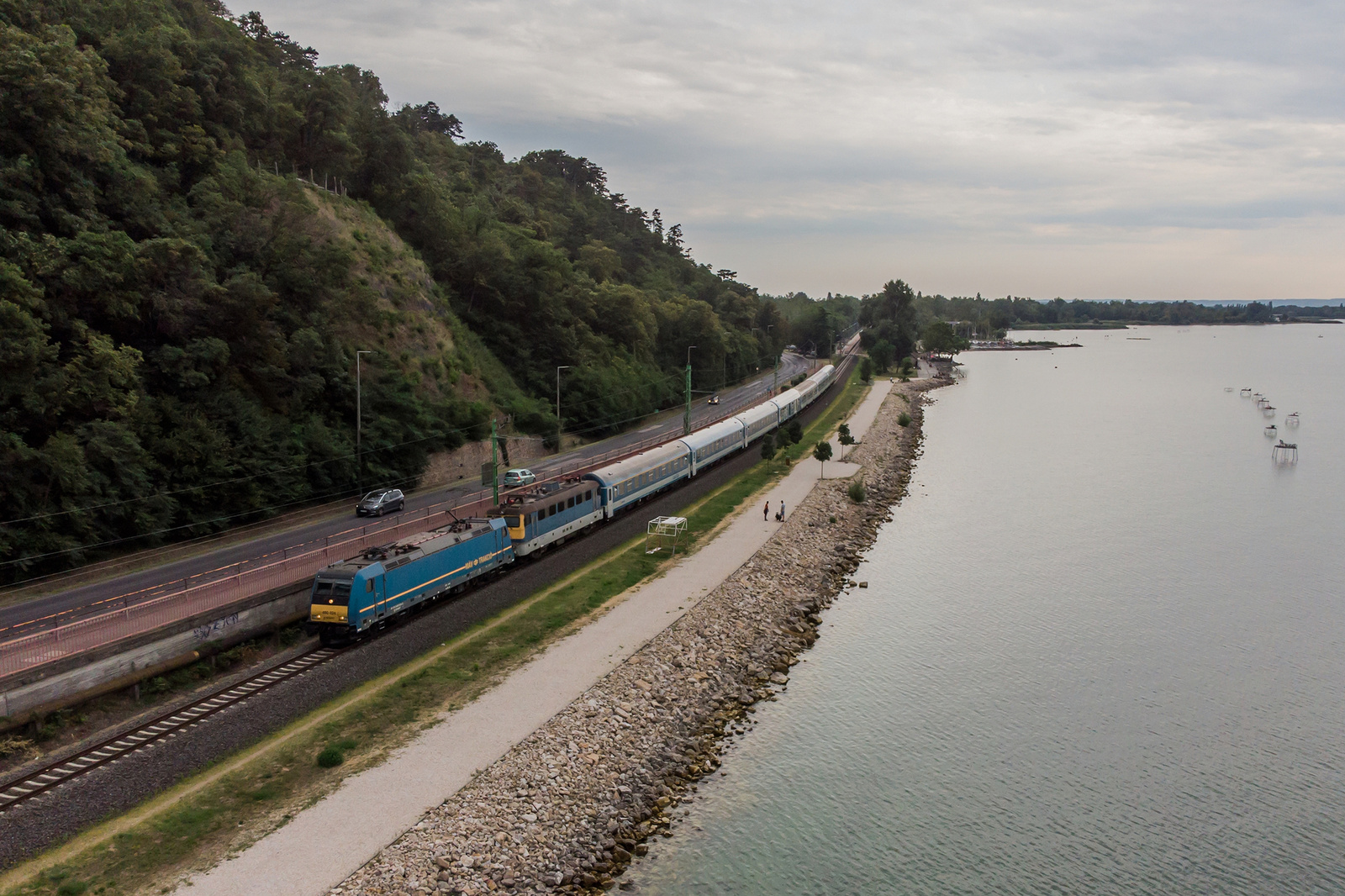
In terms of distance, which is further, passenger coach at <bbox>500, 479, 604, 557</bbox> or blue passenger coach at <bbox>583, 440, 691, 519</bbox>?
blue passenger coach at <bbox>583, 440, 691, 519</bbox>

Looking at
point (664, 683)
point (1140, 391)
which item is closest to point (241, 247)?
point (664, 683)

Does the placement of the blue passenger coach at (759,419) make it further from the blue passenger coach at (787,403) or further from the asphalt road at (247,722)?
the asphalt road at (247,722)

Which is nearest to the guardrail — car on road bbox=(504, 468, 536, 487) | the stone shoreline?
car on road bbox=(504, 468, 536, 487)

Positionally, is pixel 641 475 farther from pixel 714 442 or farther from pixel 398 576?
pixel 398 576

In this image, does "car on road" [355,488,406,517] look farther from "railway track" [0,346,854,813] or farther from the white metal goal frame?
"railway track" [0,346,854,813]

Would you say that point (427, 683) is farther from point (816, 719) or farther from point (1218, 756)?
point (1218, 756)

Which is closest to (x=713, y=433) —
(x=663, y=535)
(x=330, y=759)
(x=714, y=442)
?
(x=714, y=442)
